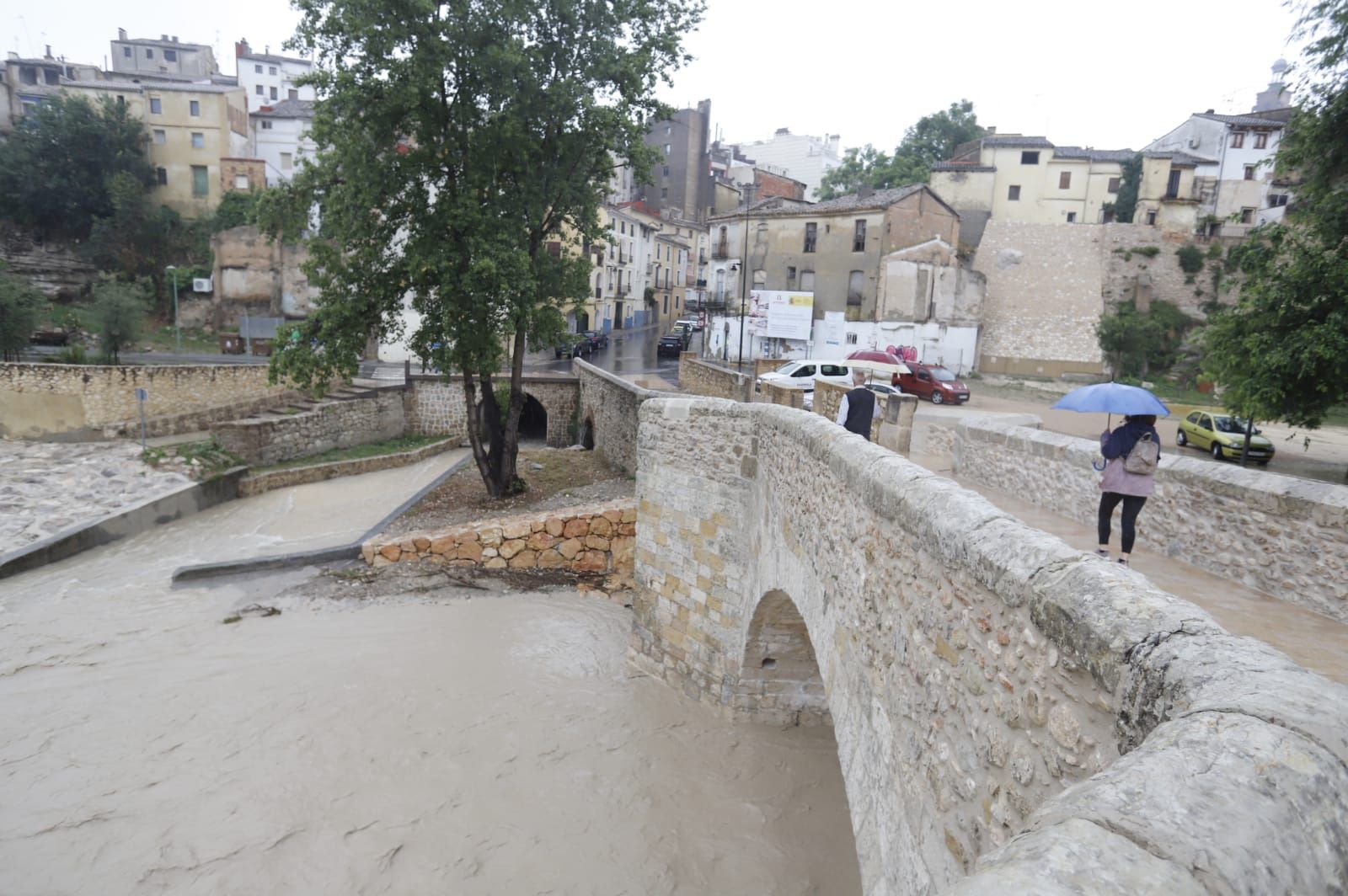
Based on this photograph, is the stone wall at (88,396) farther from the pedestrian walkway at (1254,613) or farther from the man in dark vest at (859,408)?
the pedestrian walkway at (1254,613)

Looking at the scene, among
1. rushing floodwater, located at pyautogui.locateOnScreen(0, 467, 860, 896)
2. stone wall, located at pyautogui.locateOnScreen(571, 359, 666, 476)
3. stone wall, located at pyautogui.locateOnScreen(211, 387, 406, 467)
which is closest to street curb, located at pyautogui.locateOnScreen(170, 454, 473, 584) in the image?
rushing floodwater, located at pyautogui.locateOnScreen(0, 467, 860, 896)

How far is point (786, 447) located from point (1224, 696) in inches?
208

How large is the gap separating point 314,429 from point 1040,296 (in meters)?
32.3

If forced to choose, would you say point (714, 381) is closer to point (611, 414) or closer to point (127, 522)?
point (611, 414)

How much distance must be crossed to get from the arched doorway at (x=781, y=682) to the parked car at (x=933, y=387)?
1647cm

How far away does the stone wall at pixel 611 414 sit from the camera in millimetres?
18844

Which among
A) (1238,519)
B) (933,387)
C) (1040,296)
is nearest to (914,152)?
(1040,296)

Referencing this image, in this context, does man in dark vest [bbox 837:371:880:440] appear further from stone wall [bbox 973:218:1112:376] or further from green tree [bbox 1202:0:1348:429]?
stone wall [bbox 973:218:1112:376]

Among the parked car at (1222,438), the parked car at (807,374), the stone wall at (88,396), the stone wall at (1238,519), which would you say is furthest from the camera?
the stone wall at (88,396)

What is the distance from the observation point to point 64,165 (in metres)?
36.2

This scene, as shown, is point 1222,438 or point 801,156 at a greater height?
point 801,156

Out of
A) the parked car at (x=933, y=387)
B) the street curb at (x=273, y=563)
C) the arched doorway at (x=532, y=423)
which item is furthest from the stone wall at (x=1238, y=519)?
the arched doorway at (x=532, y=423)

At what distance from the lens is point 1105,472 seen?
610cm

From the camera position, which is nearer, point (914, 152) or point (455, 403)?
point (455, 403)
